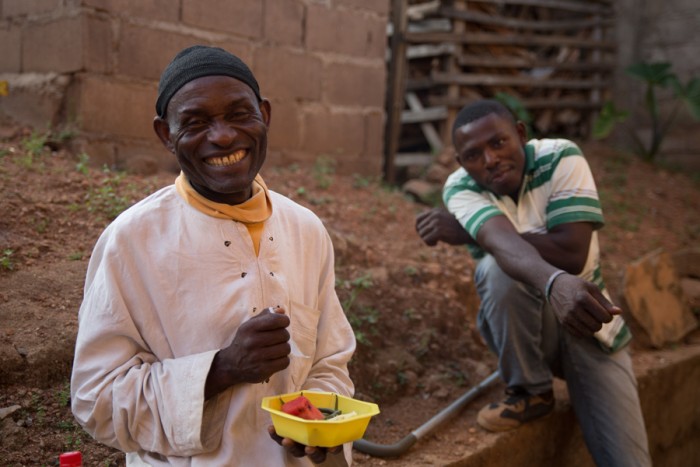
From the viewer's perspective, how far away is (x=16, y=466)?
82.9 inches

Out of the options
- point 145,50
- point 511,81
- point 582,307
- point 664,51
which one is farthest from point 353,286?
point 664,51

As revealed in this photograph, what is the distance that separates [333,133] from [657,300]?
259 centimetres

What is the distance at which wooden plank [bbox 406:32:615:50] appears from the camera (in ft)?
23.8

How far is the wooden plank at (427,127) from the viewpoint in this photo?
7.44 metres

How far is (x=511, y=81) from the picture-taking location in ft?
25.7

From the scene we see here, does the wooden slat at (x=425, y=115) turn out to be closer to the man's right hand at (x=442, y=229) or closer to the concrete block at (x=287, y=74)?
the concrete block at (x=287, y=74)

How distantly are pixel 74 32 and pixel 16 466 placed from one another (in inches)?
105

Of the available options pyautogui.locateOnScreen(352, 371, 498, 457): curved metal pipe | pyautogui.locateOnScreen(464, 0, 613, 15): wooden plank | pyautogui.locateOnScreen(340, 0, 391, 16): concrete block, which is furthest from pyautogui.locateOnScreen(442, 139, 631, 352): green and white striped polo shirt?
pyautogui.locateOnScreen(464, 0, 613, 15): wooden plank

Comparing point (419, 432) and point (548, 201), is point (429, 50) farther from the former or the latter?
point (419, 432)

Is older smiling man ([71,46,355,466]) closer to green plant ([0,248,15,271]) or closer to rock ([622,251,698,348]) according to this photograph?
green plant ([0,248,15,271])

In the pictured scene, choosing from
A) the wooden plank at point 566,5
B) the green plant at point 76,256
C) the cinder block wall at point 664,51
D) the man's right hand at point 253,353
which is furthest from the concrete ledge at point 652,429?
the wooden plank at point 566,5

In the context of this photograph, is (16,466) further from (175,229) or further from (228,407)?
(175,229)

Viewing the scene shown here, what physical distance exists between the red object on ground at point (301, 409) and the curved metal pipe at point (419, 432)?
1.07 m

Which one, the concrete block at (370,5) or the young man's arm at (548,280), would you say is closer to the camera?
the young man's arm at (548,280)
